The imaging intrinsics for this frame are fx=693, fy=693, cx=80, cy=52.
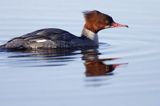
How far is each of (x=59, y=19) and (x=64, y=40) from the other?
11.3ft

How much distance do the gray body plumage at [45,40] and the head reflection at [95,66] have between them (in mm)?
934

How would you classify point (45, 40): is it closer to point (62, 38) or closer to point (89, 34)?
point (62, 38)

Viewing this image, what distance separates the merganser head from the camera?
734 inches

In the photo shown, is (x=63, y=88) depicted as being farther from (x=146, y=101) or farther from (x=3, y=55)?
(x=3, y=55)

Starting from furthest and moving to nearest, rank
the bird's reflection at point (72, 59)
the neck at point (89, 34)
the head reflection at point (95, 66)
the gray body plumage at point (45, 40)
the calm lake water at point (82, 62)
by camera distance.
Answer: the neck at point (89, 34), the gray body plumage at point (45, 40), the bird's reflection at point (72, 59), the head reflection at point (95, 66), the calm lake water at point (82, 62)

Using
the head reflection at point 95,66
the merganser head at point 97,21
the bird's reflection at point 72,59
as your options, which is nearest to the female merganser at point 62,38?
the merganser head at point 97,21

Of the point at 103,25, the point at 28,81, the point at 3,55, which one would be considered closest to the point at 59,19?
the point at 103,25

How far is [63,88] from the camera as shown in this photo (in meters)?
12.6

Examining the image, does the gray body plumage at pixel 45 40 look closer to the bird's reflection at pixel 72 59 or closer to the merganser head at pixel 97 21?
the bird's reflection at pixel 72 59

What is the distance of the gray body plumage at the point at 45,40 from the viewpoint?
17.2 meters

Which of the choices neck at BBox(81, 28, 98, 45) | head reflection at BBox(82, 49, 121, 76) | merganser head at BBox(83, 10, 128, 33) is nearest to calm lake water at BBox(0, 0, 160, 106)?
head reflection at BBox(82, 49, 121, 76)

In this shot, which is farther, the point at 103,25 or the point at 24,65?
the point at 103,25

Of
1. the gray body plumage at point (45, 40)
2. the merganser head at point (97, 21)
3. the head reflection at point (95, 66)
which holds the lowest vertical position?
the head reflection at point (95, 66)

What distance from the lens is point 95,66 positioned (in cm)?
1520
